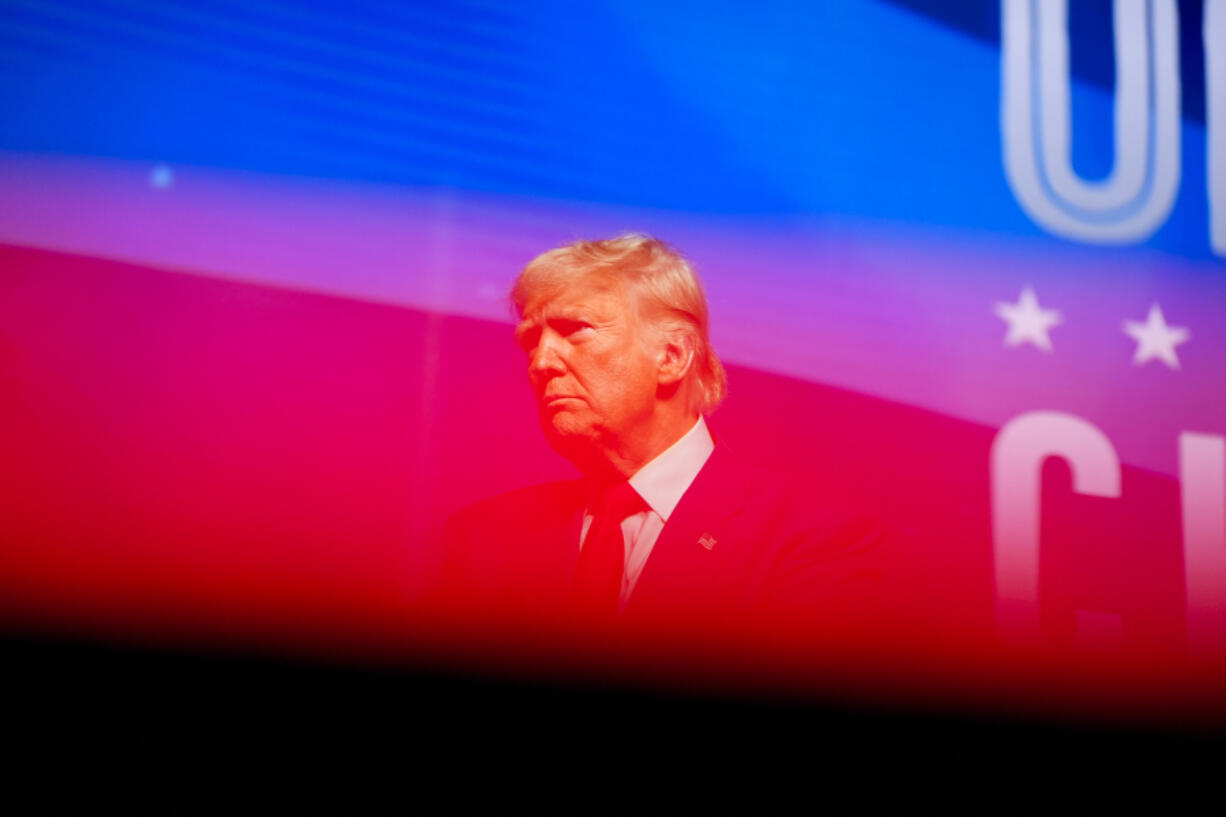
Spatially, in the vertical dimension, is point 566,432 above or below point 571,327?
below

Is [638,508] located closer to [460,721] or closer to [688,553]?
[688,553]

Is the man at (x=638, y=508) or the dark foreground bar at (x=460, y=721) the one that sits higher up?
the man at (x=638, y=508)

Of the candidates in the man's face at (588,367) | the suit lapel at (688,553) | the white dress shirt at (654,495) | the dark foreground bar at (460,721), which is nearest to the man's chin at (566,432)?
the man's face at (588,367)

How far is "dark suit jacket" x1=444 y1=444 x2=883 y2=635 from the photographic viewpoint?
2.16 metres

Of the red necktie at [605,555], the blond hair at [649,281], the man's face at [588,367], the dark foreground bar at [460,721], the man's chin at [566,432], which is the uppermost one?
the blond hair at [649,281]

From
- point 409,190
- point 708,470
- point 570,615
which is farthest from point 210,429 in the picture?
point 708,470

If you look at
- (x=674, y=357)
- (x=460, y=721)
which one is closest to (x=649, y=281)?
(x=674, y=357)

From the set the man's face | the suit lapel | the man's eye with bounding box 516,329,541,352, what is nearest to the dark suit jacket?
the suit lapel

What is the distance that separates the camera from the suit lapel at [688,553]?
2.15 metres

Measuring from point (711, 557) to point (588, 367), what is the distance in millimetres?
421

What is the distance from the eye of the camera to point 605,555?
2.21 m

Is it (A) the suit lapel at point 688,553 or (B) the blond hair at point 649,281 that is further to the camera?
(B) the blond hair at point 649,281

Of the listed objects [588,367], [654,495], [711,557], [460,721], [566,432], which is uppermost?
[588,367]

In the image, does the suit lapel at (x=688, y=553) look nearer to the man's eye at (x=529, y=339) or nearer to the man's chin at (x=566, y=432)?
the man's chin at (x=566, y=432)
